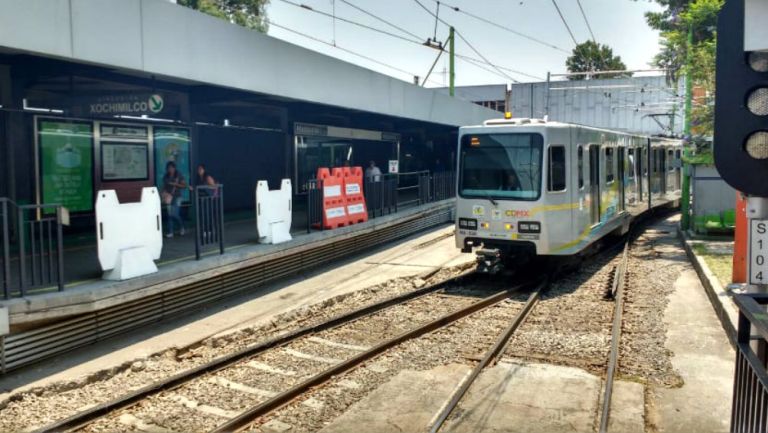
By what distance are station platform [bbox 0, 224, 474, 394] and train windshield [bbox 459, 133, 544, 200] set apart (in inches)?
88.2

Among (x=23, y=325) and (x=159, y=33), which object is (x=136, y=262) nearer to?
(x=23, y=325)

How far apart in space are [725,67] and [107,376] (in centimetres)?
663

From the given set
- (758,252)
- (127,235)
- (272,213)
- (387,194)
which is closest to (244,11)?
(387,194)

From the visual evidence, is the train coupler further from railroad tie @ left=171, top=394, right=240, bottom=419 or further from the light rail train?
railroad tie @ left=171, top=394, right=240, bottom=419

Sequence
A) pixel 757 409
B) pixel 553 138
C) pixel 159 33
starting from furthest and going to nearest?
pixel 553 138 < pixel 159 33 < pixel 757 409

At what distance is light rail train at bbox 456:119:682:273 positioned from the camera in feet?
39.5

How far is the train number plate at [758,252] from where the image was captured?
13.4 feet

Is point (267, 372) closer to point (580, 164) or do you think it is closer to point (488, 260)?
point (488, 260)

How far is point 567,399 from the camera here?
6453 millimetres

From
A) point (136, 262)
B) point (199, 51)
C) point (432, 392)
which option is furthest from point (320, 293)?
point (432, 392)

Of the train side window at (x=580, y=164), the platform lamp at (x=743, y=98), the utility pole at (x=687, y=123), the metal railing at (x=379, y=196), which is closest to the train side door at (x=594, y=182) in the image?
the train side window at (x=580, y=164)

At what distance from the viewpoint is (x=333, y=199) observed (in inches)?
591

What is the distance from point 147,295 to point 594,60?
7622 centimetres

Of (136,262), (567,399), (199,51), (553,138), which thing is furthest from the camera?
(553,138)
